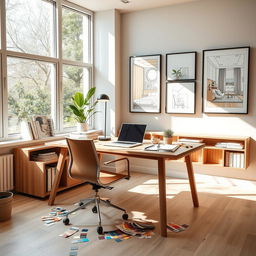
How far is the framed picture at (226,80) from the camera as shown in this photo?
175 inches

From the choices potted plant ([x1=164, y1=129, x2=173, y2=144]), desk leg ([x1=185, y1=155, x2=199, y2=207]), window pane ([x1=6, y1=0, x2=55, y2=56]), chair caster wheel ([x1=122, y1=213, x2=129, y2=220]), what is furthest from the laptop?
window pane ([x1=6, y1=0, x2=55, y2=56])

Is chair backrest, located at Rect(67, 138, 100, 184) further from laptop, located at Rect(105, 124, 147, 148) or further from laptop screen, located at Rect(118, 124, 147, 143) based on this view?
laptop screen, located at Rect(118, 124, 147, 143)

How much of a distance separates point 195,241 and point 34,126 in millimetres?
2685

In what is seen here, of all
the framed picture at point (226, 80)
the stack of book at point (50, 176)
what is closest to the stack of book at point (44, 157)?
the stack of book at point (50, 176)

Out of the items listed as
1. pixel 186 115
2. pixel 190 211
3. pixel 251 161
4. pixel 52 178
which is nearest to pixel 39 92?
pixel 52 178

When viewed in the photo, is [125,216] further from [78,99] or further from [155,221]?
[78,99]

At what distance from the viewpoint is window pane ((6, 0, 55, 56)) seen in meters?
4.05

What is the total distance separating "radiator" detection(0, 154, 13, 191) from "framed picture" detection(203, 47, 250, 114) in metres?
3.05

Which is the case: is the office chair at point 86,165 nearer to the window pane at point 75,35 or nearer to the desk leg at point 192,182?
the desk leg at point 192,182

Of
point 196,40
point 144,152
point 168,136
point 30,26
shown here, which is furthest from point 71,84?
point 144,152

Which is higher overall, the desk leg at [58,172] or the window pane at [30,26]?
the window pane at [30,26]

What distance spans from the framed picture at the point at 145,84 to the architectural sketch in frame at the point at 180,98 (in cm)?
19

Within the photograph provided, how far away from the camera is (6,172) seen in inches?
150

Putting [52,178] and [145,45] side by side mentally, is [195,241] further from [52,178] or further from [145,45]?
[145,45]
